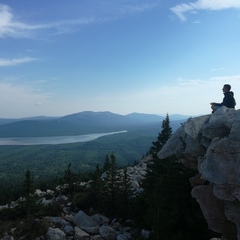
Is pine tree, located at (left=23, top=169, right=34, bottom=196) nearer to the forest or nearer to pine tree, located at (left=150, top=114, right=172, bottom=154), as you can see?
the forest

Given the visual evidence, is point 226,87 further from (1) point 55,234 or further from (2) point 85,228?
(2) point 85,228

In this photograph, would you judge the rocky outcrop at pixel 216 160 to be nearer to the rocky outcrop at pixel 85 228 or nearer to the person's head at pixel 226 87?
the person's head at pixel 226 87

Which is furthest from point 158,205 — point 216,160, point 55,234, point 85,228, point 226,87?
point 85,228

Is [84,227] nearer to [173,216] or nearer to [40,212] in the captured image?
→ [40,212]

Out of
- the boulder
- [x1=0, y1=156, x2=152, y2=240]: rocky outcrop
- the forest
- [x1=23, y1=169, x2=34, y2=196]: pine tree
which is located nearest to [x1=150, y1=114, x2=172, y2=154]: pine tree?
the forest

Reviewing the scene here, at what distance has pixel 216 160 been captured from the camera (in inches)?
638

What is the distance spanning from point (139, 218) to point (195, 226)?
32.5ft

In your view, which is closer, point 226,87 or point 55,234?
point 226,87

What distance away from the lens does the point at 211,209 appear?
60.6 feet

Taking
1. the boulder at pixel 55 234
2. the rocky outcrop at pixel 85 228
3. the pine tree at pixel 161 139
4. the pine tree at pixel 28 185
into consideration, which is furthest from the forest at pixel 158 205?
the boulder at pixel 55 234

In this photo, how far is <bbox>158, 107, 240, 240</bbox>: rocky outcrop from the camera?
51.9 ft

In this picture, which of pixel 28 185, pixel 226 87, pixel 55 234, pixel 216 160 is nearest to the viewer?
pixel 216 160

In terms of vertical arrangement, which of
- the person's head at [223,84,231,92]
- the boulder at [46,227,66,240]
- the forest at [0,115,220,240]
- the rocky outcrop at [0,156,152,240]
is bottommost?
the rocky outcrop at [0,156,152,240]

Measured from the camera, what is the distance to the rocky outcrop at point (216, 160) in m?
15.8
